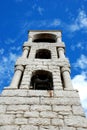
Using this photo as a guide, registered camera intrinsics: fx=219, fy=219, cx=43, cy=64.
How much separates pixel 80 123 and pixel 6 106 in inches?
90.5

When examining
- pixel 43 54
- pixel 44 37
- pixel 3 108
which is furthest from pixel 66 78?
pixel 44 37

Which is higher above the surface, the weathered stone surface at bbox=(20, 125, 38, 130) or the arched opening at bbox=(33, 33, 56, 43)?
the arched opening at bbox=(33, 33, 56, 43)

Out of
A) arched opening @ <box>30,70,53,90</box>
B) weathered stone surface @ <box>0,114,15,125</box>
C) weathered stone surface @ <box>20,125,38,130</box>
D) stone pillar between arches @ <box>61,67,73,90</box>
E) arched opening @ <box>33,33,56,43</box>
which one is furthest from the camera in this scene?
arched opening @ <box>33,33,56,43</box>

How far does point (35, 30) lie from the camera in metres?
15.6

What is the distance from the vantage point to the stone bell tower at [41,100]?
19.5 feet

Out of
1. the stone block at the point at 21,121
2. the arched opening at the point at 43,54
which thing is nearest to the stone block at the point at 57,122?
the stone block at the point at 21,121

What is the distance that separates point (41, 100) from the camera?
22.8 ft

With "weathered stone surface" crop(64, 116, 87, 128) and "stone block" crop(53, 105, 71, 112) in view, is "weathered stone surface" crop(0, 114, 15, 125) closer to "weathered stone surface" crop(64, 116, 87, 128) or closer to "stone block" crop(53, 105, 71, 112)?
"stone block" crop(53, 105, 71, 112)

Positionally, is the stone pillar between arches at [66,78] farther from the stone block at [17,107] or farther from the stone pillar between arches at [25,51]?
the stone pillar between arches at [25,51]

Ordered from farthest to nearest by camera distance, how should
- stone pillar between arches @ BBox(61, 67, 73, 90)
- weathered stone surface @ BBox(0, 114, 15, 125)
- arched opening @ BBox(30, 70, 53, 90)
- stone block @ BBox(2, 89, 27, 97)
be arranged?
arched opening @ BBox(30, 70, 53, 90)
stone pillar between arches @ BBox(61, 67, 73, 90)
stone block @ BBox(2, 89, 27, 97)
weathered stone surface @ BBox(0, 114, 15, 125)

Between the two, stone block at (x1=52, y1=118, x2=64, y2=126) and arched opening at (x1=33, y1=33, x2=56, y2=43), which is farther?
arched opening at (x1=33, y1=33, x2=56, y2=43)

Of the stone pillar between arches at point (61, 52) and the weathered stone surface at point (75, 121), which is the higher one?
the stone pillar between arches at point (61, 52)

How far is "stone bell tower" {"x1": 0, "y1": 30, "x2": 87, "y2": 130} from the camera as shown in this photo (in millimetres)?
5945

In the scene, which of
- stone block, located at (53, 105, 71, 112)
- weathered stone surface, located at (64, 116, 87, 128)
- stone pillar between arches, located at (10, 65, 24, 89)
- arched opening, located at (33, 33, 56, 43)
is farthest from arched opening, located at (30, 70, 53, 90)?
arched opening, located at (33, 33, 56, 43)
